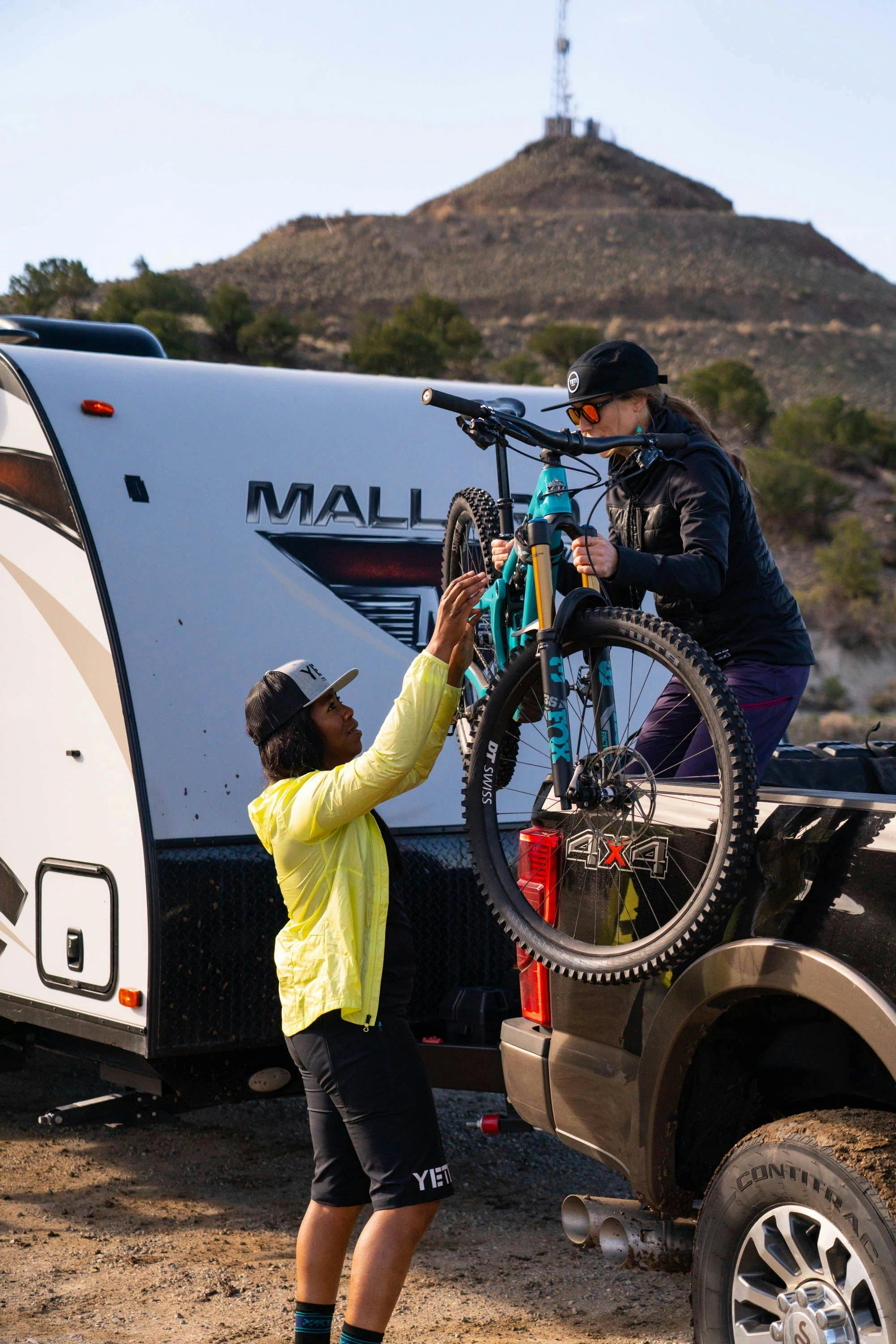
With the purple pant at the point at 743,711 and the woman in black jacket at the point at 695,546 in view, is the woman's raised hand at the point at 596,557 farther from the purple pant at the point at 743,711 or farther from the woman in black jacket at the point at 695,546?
the purple pant at the point at 743,711

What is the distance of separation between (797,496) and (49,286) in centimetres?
1925

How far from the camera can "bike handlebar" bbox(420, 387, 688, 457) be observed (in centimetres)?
357

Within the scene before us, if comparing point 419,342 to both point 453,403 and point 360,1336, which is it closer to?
point 453,403

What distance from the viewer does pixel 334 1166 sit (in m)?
3.45

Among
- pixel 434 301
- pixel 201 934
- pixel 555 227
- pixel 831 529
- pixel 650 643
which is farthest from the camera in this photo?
pixel 555 227

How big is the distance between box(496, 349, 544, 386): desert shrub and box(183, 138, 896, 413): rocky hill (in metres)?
5.29

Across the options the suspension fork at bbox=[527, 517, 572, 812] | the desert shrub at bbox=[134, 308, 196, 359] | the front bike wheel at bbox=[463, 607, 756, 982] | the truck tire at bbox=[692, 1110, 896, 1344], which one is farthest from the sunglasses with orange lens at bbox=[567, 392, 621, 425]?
the desert shrub at bbox=[134, 308, 196, 359]

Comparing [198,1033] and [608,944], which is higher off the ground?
[608,944]

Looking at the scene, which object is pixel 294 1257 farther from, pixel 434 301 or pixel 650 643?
pixel 434 301

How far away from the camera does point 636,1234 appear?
11.0ft

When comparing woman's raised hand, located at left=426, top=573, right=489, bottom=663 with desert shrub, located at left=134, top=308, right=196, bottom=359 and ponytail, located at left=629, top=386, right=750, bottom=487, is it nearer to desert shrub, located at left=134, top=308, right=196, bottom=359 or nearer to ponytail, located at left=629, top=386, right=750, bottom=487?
ponytail, located at left=629, top=386, right=750, bottom=487

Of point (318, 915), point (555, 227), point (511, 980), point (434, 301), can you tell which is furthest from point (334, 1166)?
point (555, 227)

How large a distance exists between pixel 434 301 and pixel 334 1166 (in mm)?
42824

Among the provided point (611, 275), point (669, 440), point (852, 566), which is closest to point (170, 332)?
point (852, 566)
